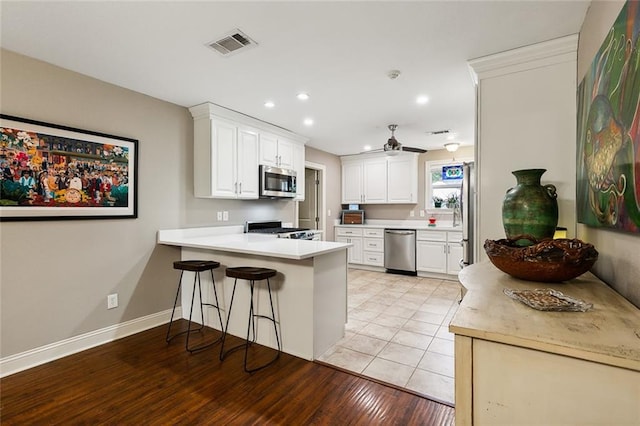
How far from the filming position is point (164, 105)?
322 cm

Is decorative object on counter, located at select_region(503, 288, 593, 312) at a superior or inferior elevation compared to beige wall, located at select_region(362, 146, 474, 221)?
inferior

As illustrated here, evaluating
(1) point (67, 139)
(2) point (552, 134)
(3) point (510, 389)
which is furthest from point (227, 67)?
(3) point (510, 389)

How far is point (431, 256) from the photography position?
16.9 ft

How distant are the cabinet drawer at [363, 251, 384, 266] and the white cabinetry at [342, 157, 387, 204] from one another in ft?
3.60

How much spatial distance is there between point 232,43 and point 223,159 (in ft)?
5.07

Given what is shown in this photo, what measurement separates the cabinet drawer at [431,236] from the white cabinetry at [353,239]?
119 centimetres

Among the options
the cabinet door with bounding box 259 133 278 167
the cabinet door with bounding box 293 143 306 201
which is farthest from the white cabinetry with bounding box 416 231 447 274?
the cabinet door with bounding box 259 133 278 167

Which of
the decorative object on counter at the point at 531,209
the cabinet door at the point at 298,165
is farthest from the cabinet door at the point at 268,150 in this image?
the decorative object on counter at the point at 531,209

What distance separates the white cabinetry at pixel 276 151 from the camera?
4035 mm

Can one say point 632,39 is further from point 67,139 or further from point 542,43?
point 67,139

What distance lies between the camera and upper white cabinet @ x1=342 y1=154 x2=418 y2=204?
585cm

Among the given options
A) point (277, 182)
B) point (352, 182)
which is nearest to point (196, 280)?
point (277, 182)

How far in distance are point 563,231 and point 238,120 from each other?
3324 mm

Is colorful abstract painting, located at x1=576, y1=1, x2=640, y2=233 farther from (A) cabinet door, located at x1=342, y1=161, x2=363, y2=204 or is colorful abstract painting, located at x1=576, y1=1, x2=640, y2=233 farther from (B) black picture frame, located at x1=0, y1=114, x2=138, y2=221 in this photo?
(A) cabinet door, located at x1=342, y1=161, x2=363, y2=204
